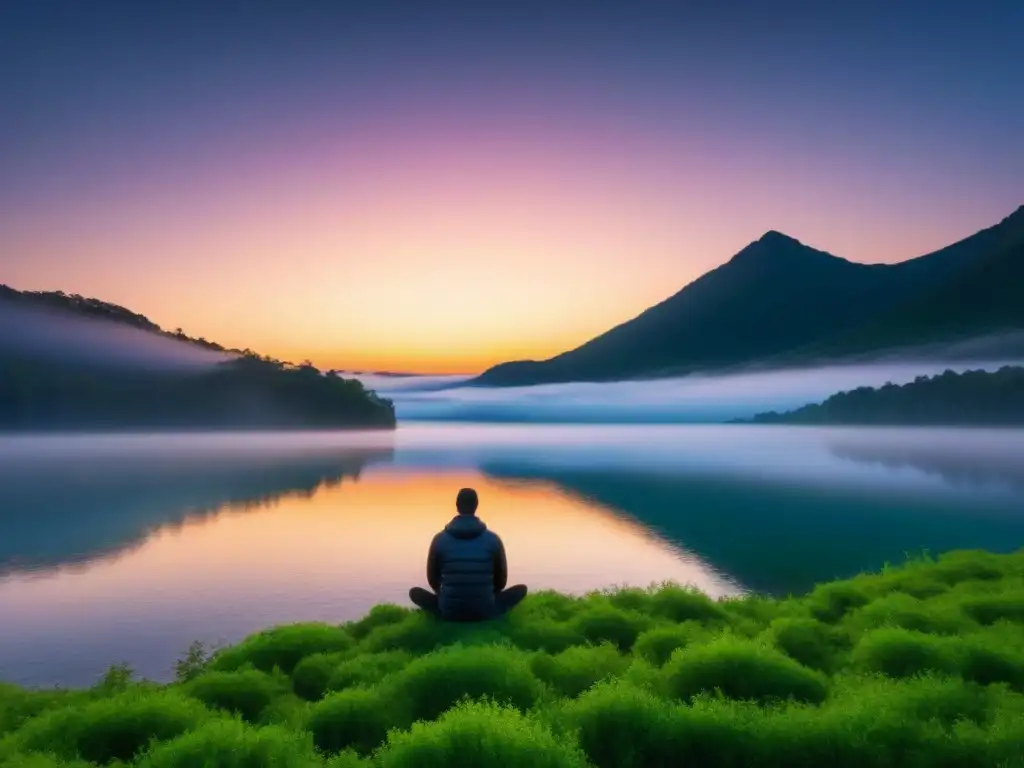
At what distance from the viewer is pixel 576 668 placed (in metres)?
9.62

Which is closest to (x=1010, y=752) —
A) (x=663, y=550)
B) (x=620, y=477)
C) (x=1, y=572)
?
(x=663, y=550)

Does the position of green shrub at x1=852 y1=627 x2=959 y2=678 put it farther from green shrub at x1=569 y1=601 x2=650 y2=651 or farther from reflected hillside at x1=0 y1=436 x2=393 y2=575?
reflected hillside at x1=0 y1=436 x2=393 y2=575

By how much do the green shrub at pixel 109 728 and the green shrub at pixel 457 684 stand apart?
209 centimetres

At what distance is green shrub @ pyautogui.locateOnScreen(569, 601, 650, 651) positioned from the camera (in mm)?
11727

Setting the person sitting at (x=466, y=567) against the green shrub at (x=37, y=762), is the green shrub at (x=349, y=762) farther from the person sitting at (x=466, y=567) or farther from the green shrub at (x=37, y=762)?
the person sitting at (x=466, y=567)

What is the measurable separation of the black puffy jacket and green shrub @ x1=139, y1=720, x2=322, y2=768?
14.9ft

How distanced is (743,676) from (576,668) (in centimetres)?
201

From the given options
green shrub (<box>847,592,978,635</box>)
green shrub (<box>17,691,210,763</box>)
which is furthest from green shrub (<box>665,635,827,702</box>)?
green shrub (<box>17,691,210,763</box>)

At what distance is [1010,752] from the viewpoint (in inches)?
259

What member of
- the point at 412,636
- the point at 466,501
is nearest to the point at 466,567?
the point at 466,501

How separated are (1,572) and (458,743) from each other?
2265 centimetres

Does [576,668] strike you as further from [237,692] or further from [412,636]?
[237,692]

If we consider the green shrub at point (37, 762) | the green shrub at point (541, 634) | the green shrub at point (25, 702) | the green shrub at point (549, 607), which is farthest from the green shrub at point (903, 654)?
the green shrub at point (25, 702)

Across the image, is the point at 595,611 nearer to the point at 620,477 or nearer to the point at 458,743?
the point at 458,743
